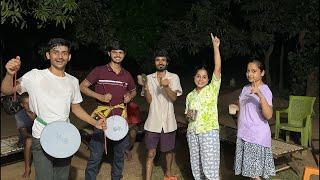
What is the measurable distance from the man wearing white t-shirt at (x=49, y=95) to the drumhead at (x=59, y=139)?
0.21 ft

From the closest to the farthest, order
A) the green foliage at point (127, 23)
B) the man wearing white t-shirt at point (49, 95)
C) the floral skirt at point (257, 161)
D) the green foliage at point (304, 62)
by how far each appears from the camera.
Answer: the man wearing white t-shirt at point (49, 95) → the floral skirt at point (257, 161) → the green foliage at point (127, 23) → the green foliage at point (304, 62)

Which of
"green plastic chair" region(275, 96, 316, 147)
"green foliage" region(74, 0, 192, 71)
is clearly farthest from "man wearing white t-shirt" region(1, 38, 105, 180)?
"green foliage" region(74, 0, 192, 71)

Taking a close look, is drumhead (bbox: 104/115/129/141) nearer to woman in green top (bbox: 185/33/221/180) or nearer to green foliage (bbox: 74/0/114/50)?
woman in green top (bbox: 185/33/221/180)

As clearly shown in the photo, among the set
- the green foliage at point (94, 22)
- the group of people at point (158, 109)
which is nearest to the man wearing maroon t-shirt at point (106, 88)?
the group of people at point (158, 109)

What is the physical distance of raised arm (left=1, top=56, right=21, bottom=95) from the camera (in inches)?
131

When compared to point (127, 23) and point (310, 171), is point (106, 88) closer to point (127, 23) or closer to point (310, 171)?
point (310, 171)

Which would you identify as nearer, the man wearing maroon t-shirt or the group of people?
the group of people

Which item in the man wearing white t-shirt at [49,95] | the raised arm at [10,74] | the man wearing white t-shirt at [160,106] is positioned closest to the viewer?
the raised arm at [10,74]

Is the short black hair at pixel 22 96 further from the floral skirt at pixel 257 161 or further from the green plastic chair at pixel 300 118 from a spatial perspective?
the green plastic chair at pixel 300 118

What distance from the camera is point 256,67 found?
4379 mm

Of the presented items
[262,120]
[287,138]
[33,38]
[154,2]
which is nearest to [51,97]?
[262,120]

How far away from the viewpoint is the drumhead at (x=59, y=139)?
361cm

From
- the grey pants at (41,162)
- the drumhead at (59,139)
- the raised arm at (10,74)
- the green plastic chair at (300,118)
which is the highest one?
the raised arm at (10,74)

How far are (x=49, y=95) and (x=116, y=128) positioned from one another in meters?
1.22
